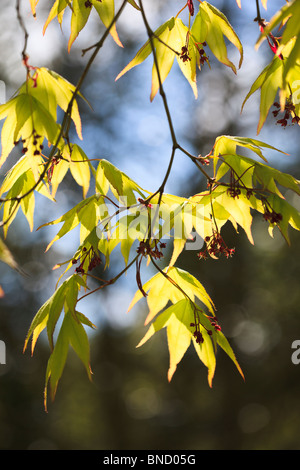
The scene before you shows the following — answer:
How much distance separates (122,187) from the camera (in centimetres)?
66

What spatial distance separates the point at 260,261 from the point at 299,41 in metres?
4.76

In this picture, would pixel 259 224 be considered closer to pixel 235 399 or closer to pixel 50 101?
pixel 235 399

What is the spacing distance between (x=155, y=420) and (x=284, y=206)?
5.56 metres

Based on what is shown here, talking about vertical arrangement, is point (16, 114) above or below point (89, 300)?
below

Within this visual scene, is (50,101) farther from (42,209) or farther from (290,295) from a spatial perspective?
(290,295)

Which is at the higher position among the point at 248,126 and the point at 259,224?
the point at 248,126

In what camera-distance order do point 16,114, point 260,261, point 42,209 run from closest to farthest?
Result: point 16,114, point 42,209, point 260,261

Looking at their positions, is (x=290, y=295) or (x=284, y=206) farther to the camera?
(x=290, y=295)

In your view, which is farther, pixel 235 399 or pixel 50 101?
pixel 235 399

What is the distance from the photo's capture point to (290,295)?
5105mm

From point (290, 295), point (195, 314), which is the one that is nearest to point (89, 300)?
point (290, 295)

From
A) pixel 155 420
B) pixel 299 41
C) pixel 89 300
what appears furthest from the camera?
pixel 155 420

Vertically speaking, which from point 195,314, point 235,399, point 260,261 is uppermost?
point 260,261

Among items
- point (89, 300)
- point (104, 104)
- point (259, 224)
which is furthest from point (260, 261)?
point (104, 104)
